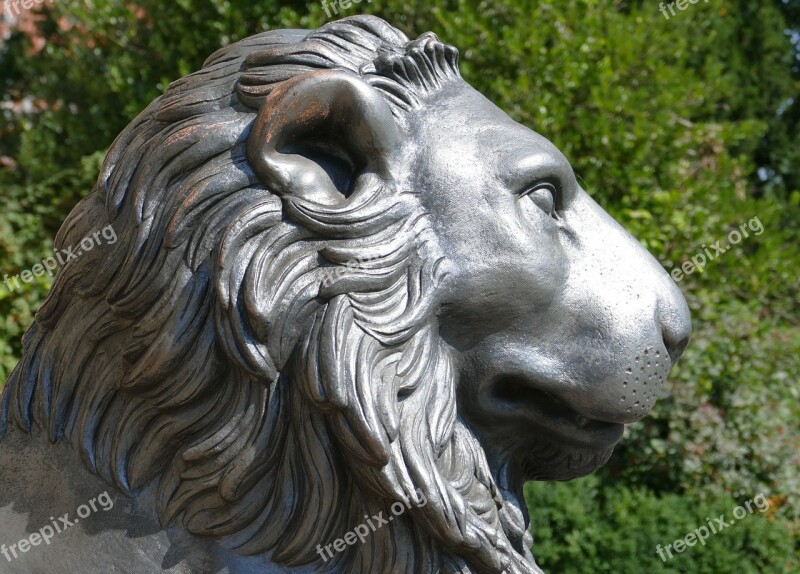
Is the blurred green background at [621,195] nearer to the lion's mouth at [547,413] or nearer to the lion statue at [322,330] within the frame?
the lion's mouth at [547,413]

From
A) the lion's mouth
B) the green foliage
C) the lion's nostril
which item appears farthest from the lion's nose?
the green foliage

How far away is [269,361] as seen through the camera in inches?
46.7

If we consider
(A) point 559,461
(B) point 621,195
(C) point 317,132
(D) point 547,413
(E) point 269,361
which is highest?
(C) point 317,132

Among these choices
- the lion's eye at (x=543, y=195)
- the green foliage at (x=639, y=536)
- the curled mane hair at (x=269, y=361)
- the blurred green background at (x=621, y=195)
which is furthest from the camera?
the blurred green background at (x=621, y=195)

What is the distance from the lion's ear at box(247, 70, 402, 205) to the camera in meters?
1.21

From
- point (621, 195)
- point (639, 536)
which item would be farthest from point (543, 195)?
point (621, 195)

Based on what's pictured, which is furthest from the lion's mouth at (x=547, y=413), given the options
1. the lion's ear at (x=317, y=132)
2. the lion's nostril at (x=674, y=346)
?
the lion's ear at (x=317, y=132)

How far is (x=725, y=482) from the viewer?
460 centimetres

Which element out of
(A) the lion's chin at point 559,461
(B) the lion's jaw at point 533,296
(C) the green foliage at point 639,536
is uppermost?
(B) the lion's jaw at point 533,296

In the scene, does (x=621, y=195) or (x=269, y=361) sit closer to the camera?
(x=269, y=361)

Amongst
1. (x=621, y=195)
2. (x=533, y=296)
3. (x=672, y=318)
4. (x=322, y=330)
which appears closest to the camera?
(x=322, y=330)

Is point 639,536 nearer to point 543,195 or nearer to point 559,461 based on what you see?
point 559,461

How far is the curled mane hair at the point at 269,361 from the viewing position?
3.88ft

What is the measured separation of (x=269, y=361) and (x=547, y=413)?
47 cm
